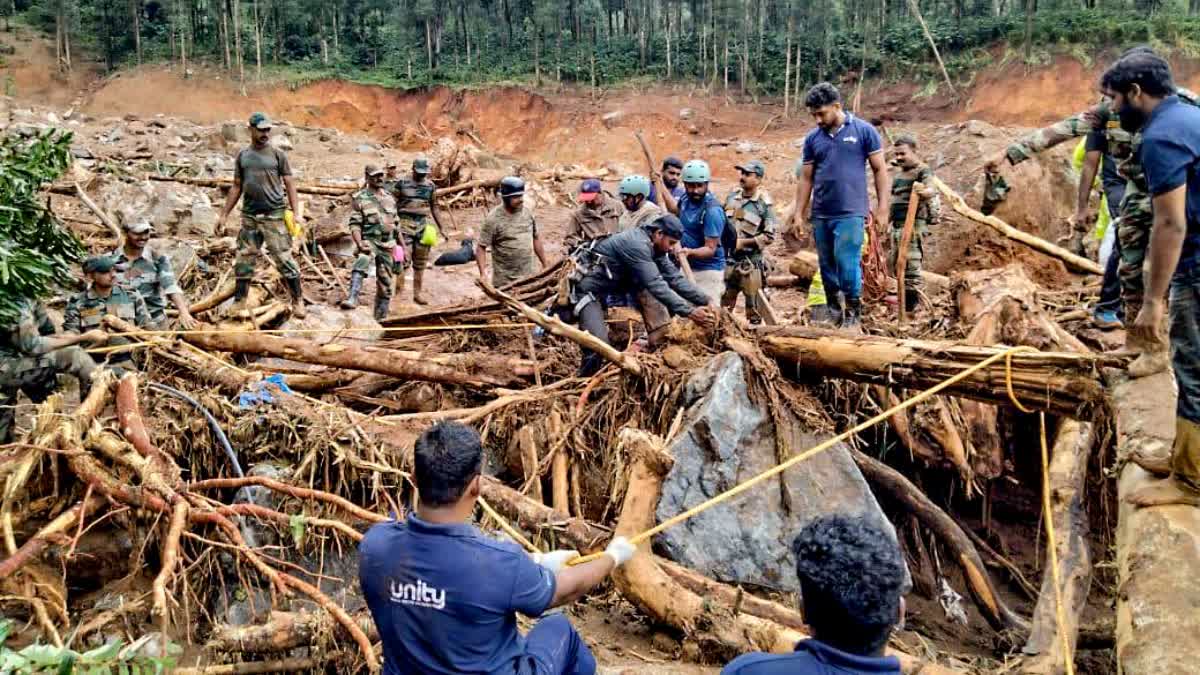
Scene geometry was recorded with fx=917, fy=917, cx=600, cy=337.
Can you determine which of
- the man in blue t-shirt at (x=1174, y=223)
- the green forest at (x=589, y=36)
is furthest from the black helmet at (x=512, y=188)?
the green forest at (x=589, y=36)

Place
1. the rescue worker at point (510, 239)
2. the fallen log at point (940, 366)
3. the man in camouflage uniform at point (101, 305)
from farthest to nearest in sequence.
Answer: the rescue worker at point (510, 239)
the man in camouflage uniform at point (101, 305)
the fallen log at point (940, 366)

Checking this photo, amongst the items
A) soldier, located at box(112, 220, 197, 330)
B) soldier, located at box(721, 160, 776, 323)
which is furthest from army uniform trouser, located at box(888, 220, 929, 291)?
soldier, located at box(112, 220, 197, 330)

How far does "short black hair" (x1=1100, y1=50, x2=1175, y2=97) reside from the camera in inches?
134

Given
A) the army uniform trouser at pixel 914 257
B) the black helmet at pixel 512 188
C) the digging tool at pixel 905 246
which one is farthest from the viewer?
the black helmet at pixel 512 188

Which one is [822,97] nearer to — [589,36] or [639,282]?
[639,282]

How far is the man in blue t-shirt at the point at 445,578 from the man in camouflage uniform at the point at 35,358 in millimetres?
3960

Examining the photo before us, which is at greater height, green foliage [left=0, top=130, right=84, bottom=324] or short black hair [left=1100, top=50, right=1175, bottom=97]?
short black hair [left=1100, top=50, right=1175, bottom=97]

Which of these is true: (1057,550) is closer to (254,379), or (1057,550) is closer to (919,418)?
(919,418)

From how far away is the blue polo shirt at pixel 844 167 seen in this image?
20.4 ft

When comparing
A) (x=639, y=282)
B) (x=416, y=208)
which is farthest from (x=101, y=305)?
(x=416, y=208)

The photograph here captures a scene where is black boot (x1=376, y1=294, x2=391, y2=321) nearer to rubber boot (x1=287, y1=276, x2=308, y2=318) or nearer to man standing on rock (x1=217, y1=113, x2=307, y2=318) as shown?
rubber boot (x1=287, y1=276, x2=308, y2=318)

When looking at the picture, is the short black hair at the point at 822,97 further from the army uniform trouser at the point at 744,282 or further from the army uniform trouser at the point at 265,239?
the army uniform trouser at the point at 265,239

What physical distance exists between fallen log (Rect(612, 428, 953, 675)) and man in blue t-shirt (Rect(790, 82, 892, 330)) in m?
2.72

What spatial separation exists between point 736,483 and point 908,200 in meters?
4.03
